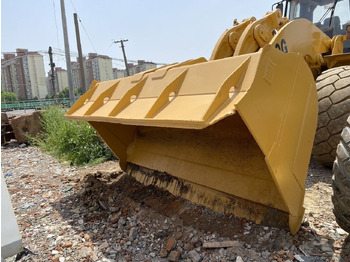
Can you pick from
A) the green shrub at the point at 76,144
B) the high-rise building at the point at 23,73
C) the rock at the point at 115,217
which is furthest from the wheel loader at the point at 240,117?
the high-rise building at the point at 23,73

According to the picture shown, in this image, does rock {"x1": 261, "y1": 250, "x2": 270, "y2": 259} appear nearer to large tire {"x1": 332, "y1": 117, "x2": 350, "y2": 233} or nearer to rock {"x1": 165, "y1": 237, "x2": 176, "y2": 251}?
large tire {"x1": 332, "y1": 117, "x2": 350, "y2": 233}

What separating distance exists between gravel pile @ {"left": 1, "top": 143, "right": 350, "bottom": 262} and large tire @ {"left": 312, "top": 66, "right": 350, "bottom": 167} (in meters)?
0.44

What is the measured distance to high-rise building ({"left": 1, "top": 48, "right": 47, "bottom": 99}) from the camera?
4706 cm

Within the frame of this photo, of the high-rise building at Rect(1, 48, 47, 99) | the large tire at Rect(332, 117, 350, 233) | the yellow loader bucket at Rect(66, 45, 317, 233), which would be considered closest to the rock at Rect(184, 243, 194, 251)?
the yellow loader bucket at Rect(66, 45, 317, 233)

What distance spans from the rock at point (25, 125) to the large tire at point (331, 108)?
7618 millimetres

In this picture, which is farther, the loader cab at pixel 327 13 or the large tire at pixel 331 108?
the loader cab at pixel 327 13

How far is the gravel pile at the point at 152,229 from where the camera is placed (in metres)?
1.97

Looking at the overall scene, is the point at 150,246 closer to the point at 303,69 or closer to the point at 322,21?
the point at 303,69

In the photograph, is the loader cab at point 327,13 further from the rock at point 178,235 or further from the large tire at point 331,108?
the rock at point 178,235

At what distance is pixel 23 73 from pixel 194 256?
5418 cm

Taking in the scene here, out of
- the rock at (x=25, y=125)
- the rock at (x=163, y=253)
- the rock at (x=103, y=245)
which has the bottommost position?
the rock at (x=103, y=245)

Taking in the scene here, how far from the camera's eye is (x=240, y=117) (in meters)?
2.50

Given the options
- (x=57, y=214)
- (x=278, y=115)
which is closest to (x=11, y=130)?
(x=57, y=214)

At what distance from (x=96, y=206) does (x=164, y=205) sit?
75 cm
